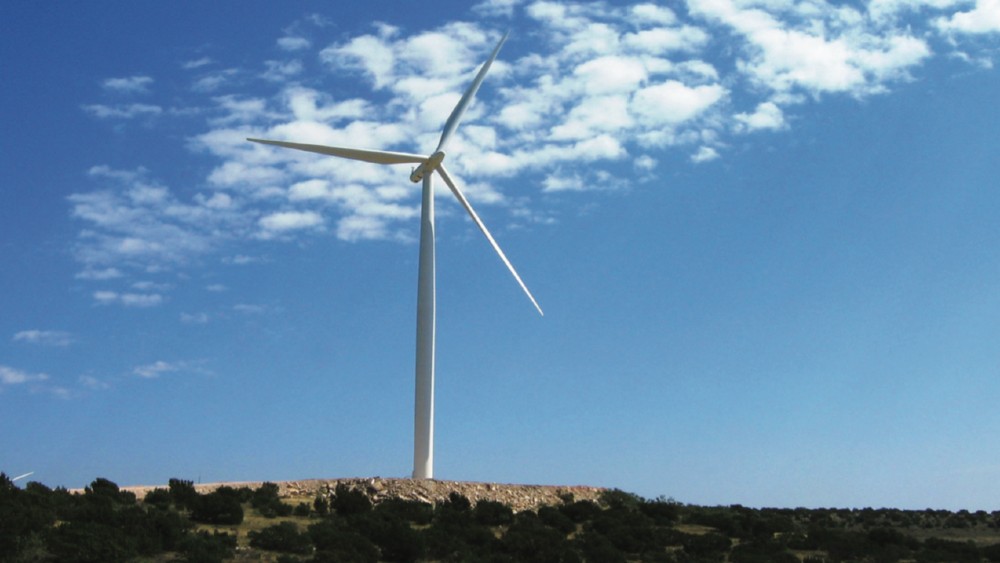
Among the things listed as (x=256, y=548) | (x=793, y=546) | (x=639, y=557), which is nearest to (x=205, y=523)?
(x=256, y=548)

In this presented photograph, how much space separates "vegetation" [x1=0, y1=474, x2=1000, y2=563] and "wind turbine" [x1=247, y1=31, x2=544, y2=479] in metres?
4.38

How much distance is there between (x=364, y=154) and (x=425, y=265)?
7.73m

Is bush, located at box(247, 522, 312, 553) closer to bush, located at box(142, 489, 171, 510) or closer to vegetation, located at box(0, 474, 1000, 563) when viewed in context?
vegetation, located at box(0, 474, 1000, 563)

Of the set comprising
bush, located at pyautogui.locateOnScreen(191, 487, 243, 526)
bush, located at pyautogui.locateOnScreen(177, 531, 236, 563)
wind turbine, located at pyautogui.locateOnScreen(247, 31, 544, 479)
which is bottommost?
bush, located at pyautogui.locateOnScreen(177, 531, 236, 563)

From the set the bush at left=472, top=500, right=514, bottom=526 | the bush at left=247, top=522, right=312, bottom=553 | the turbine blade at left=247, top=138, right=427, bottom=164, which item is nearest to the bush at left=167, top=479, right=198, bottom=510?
the bush at left=247, top=522, right=312, bottom=553

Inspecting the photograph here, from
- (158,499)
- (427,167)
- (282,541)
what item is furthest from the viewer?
(427,167)

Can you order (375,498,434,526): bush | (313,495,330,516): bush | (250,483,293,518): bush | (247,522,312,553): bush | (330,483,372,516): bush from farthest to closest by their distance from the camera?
(330,483,372,516): bush
(313,495,330,516): bush
(375,498,434,526): bush
(250,483,293,518): bush
(247,522,312,553): bush

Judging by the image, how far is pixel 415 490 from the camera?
144ft

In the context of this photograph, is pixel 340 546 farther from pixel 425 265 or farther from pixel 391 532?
pixel 425 265

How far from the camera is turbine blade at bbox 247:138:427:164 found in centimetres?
5125

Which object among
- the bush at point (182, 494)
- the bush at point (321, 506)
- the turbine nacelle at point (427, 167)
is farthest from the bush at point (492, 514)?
the turbine nacelle at point (427, 167)

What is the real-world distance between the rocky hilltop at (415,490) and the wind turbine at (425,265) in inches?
85.8

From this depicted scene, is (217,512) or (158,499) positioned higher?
(158,499)

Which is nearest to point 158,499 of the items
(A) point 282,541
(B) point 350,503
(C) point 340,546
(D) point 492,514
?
(B) point 350,503
